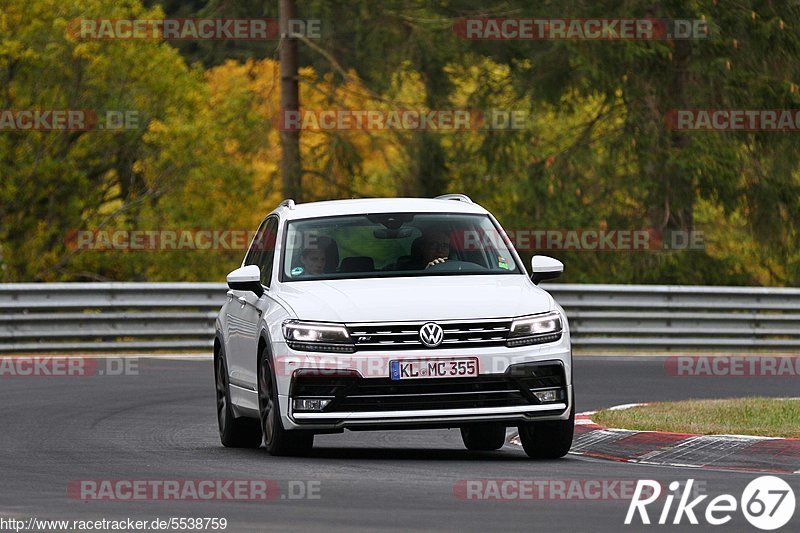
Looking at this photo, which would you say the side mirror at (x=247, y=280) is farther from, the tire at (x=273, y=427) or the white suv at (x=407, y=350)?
the tire at (x=273, y=427)

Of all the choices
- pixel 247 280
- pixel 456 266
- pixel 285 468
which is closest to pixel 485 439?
pixel 456 266

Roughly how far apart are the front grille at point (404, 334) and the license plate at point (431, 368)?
0.32 ft

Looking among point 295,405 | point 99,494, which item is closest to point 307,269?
point 295,405

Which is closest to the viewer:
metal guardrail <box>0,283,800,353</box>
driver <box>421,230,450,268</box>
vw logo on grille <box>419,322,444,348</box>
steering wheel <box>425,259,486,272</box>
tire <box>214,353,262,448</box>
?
vw logo on grille <box>419,322,444,348</box>

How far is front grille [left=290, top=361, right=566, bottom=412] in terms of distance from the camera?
11.9m

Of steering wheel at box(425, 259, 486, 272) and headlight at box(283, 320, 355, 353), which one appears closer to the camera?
headlight at box(283, 320, 355, 353)

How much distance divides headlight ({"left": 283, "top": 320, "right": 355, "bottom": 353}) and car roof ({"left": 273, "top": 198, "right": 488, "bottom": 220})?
1.72m

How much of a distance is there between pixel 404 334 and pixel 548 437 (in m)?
1.36

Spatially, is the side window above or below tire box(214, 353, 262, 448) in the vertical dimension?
above

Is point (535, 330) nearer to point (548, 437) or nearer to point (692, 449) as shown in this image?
point (548, 437)

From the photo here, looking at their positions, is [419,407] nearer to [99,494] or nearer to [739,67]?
[99,494]

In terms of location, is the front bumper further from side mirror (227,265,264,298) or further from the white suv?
side mirror (227,265,264,298)

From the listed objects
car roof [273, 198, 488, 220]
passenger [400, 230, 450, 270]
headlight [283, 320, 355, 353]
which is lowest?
headlight [283, 320, 355, 353]

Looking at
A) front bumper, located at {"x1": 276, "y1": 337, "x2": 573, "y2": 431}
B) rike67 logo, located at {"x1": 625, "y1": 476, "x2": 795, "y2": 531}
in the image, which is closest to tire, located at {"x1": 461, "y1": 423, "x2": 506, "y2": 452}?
front bumper, located at {"x1": 276, "y1": 337, "x2": 573, "y2": 431}
